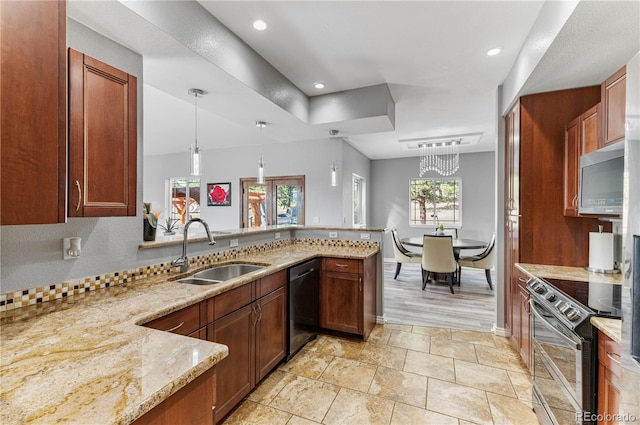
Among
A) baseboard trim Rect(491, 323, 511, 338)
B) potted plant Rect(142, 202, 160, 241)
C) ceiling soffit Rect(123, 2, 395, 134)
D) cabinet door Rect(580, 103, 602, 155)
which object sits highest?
ceiling soffit Rect(123, 2, 395, 134)

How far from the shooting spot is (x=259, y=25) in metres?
2.14

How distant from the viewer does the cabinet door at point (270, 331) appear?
2.14 m

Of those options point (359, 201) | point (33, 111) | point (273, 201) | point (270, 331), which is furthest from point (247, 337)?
point (359, 201)

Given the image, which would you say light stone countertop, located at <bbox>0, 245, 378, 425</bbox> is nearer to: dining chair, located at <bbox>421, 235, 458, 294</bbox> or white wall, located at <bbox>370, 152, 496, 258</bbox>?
dining chair, located at <bbox>421, 235, 458, 294</bbox>

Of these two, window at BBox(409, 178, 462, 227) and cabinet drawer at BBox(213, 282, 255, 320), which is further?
window at BBox(409, 178, 462, 227)

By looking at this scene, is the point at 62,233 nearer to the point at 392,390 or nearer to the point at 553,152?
the point at 392,390

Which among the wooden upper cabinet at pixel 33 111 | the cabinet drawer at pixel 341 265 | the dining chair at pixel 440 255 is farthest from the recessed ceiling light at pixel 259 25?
the dining chair at pixel 440 255

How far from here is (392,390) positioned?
7.09ft

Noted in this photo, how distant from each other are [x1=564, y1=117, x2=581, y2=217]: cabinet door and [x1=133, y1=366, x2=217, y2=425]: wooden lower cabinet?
2798mm

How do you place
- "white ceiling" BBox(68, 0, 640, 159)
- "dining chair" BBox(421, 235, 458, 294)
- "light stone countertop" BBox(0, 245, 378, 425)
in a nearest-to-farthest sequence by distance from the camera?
"light stone countertop" BBox(0, 245, 378, 425), "white ceiling" BBox(68, 0, 640, 159), "dining chair" BBox(421, 235, 458, 294)

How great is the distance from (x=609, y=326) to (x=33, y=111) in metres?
2.41

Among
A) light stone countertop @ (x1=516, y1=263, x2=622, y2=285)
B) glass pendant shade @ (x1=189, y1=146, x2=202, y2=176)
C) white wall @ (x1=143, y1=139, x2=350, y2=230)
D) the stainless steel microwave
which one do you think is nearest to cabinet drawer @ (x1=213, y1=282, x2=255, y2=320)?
glass pendant shade @ (x1=189, y1=146, x2=202, y2=176)

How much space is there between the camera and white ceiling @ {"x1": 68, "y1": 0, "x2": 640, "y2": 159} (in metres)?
1.68

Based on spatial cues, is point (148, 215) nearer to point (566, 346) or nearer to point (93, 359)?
point (93, 359)
